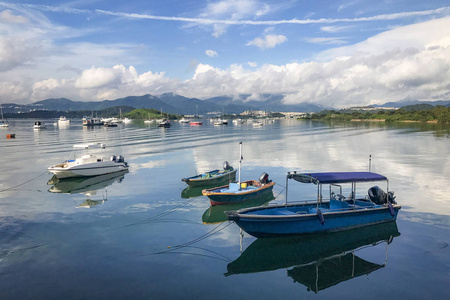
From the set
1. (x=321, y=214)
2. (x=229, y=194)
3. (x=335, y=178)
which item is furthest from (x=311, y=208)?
(x=229, y=194)

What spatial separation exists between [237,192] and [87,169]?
24.8 m

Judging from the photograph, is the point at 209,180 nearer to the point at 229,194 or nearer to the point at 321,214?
the point at 229,194

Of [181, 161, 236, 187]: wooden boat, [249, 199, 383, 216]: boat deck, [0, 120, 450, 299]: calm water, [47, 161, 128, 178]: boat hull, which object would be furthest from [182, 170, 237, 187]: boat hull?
[47, 161, 128, 178]: boat hull

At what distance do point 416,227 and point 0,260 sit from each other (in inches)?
1170

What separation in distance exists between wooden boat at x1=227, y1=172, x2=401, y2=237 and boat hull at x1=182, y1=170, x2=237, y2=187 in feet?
45.5

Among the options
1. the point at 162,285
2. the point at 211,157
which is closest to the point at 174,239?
the point at 162,285

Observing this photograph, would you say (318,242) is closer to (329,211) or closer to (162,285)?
(329,211)

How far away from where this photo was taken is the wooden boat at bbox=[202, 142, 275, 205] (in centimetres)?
3067

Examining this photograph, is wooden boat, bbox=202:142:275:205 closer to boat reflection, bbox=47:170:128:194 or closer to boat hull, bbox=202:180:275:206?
boat hull, bbox=202:180:275:206

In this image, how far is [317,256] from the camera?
21.0m

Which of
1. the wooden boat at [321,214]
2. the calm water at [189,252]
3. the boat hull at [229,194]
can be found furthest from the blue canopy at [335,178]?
the boat hull at [229,194]

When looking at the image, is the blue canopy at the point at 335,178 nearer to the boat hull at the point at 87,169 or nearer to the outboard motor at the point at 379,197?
the outboard motor at the point at 379,197

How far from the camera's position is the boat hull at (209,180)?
3759 centimetres

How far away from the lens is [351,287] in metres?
17.3
